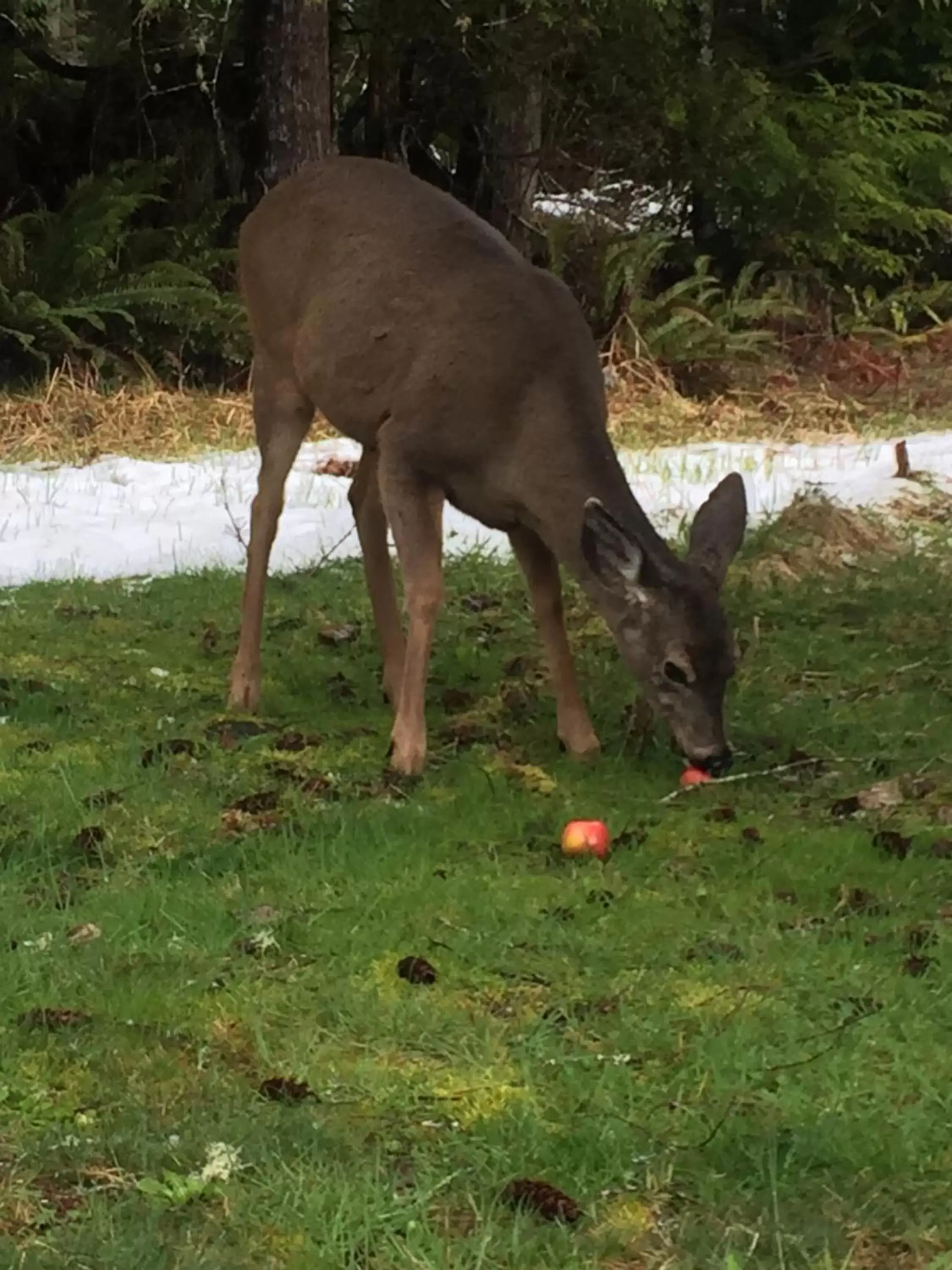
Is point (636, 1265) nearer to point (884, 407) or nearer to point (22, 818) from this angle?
point (22, 818)

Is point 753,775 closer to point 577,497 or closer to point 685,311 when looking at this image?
point 577,497

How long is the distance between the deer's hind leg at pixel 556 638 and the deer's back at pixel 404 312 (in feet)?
1.71

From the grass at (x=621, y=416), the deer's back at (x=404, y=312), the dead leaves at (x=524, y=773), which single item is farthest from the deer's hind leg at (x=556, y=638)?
the grass at (x=621, y=416)

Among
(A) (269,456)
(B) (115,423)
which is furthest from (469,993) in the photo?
(B) (115,423)

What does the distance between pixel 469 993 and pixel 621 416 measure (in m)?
10.3

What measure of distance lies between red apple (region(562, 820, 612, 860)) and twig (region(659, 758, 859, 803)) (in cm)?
52

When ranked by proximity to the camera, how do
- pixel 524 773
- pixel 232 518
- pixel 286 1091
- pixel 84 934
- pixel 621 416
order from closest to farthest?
1. pixel 286 1091
2. pixel 84 934
3. pixel 524 773
4. pixel 232 518
5. pixel 621 416

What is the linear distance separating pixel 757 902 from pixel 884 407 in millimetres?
11143

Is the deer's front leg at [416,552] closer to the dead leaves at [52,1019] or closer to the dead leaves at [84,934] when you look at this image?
the dead leaves at [84,934]

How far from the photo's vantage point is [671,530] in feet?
31.5

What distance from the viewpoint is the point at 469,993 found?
3.58m

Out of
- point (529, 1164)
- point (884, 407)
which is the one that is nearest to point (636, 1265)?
point (529, 1164)

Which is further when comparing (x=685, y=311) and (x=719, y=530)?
(x=685, y=311)

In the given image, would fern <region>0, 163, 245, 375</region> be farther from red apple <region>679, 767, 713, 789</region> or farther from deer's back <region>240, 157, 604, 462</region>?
red apple <region>679, 767, 713, 789</region>
